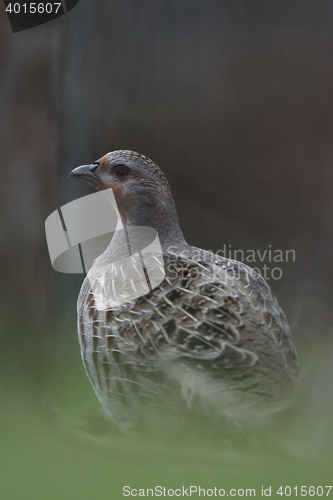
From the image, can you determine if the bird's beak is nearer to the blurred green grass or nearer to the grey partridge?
the grey partridge

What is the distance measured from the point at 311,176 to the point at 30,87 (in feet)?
2.84

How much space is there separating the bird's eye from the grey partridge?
0.26m

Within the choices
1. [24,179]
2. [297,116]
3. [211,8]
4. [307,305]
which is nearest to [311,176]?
[297,116]

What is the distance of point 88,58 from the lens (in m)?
1.44

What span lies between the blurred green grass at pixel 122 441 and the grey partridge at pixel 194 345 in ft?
0.19

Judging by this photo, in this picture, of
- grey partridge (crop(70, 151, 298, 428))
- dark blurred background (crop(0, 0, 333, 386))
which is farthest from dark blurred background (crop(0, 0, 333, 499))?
grey partridge (crop(70, 151, 298, 428))

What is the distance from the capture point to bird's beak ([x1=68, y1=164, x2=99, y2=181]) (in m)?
1.38

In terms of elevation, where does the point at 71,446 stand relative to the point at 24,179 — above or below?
below

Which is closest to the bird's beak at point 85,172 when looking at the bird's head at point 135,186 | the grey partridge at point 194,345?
the bird's head at point 135,186

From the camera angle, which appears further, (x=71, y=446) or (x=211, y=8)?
(x=211, y=8)

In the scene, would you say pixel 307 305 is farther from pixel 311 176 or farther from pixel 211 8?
pixel 211 8

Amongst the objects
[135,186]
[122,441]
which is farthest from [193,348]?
[135,186]

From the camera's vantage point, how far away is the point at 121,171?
1.39m

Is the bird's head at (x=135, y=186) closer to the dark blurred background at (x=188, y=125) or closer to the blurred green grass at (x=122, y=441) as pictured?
the dark blurred background at (x=188, y=125)
